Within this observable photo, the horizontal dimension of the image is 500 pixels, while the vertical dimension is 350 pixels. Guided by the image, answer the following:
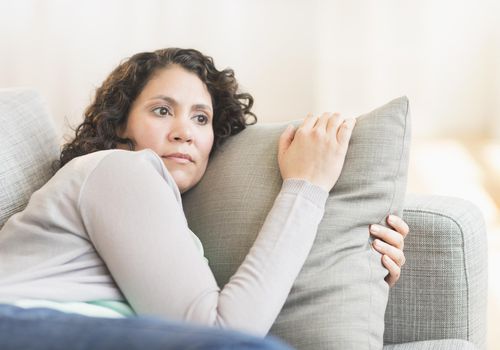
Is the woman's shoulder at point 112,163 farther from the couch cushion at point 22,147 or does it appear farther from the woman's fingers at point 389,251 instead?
the woman's fingers at point 389,251

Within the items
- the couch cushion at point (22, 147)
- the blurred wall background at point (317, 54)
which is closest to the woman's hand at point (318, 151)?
the couch cushion at point (22, 147)

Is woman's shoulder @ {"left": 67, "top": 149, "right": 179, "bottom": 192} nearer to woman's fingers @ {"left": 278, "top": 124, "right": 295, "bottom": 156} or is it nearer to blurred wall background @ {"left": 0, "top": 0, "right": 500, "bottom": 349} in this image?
woman's fingers @ {"left": 278, "top": 124, "right": 295, "bottom": 156}

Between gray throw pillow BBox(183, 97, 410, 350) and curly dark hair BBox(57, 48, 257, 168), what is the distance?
18cm

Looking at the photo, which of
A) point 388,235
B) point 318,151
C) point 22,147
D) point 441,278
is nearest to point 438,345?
point 441,278

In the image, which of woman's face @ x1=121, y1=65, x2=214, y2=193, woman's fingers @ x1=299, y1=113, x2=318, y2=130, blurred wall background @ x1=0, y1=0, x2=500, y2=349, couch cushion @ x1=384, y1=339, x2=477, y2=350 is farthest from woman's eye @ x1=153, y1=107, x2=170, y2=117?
blurred wall background @ x1=0, y1=0, x2=500, y2=349

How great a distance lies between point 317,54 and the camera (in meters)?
3.66

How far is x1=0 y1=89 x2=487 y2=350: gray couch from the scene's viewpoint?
133cm

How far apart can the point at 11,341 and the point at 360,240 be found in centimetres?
74

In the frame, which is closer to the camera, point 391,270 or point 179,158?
point 391,270

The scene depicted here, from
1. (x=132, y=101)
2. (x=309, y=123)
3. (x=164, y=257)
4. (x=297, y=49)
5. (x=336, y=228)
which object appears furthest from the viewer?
(x=297, y=49)

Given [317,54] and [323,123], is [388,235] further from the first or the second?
[317,54]

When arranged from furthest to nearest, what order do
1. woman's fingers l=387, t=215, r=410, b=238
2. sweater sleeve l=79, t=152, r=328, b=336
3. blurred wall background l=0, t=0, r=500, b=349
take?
blurred wall background l=0, t=0, r=500, b=349, woman's fingers l=387, t=215, r=410, b=238, sweater sleeve l=79, t=152, r=328, b=336

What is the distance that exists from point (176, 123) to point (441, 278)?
566 mm

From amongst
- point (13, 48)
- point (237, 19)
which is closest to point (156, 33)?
point (237, 19)
